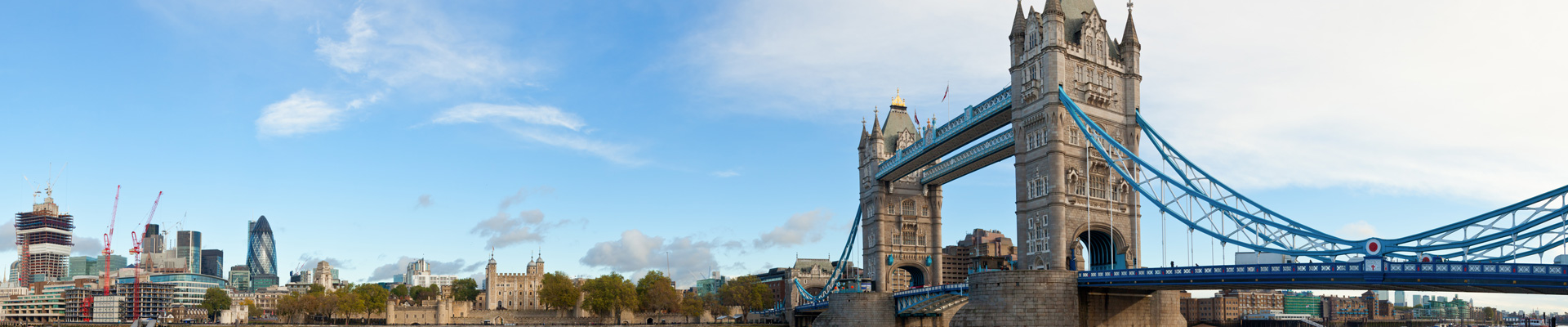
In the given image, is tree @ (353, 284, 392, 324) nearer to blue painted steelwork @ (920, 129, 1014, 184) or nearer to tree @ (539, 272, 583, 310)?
tree @ (539, 272, 583, 310)

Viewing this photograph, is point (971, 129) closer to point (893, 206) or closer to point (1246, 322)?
point (893, 206)

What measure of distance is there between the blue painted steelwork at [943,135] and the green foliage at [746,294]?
64.4 metres

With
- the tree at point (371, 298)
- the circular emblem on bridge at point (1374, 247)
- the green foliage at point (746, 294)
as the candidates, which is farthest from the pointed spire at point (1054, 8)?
the tree at point (371, 298)

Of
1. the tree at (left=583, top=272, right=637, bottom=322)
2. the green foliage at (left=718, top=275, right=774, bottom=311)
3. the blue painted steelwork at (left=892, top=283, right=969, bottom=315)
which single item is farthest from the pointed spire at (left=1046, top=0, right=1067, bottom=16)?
the green foliage at (left=718, top=275, right=774, bottom=311)

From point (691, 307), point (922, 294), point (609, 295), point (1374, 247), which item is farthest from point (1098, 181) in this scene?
point (691, 307)

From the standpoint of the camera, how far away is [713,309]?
573ft

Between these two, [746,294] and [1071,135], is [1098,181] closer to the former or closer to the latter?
[1071,135]

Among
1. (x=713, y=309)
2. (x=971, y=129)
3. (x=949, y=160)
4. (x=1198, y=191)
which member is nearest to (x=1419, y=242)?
(x=1198, y=191)

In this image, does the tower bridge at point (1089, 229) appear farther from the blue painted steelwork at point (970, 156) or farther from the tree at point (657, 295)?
the tree at point (657, 295)

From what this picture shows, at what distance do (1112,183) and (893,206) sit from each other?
34592mm

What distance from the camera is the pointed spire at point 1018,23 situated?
82125mm

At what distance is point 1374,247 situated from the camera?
188ft

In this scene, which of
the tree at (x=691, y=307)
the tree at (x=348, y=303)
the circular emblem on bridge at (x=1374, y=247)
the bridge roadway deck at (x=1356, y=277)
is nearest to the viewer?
the bridge roadway deck at (x=1356, y=277)

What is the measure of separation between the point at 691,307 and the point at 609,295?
49.4 feet
